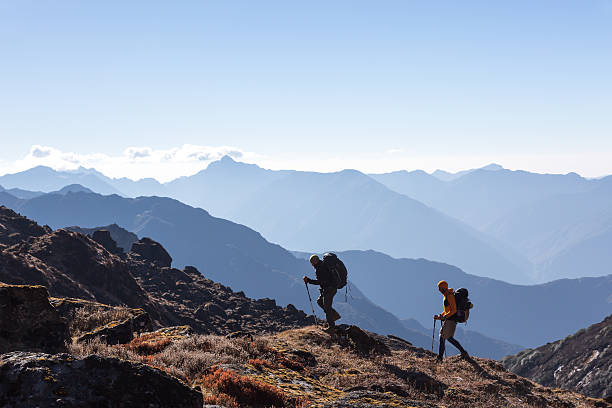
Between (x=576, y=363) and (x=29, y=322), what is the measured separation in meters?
66.5

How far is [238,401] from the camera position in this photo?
648 centimetres

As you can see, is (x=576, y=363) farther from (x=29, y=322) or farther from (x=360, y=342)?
(x=29, y=322)

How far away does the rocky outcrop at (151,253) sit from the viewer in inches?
2719

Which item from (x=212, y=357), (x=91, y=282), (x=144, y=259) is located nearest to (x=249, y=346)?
(x=212, y=357)

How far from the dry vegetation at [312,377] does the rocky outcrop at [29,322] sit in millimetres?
730

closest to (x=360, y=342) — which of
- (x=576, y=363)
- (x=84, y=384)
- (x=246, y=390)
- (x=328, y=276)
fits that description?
(x=328, y=276)

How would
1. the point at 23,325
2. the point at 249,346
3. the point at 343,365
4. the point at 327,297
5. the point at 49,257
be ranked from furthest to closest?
the point at 49,257
the point at 327,297
the point at 343,365
the point at 249,346
the point at 23,325

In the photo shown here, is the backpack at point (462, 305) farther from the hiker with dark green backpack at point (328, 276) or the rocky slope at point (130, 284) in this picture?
the rocky slope at point (130, 284)

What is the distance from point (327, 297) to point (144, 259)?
58071 mm

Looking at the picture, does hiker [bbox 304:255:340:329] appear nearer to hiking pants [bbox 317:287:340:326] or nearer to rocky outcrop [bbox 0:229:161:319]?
hiking pants [bbox 317:287:340:326]

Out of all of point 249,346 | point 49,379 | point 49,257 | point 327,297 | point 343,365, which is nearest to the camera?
point 49,379

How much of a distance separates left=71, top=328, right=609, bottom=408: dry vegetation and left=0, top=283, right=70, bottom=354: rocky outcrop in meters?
0.73

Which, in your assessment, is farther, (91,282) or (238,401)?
(91,282)

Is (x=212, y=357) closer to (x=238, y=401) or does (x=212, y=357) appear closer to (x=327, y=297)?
(x=238, y=401)
